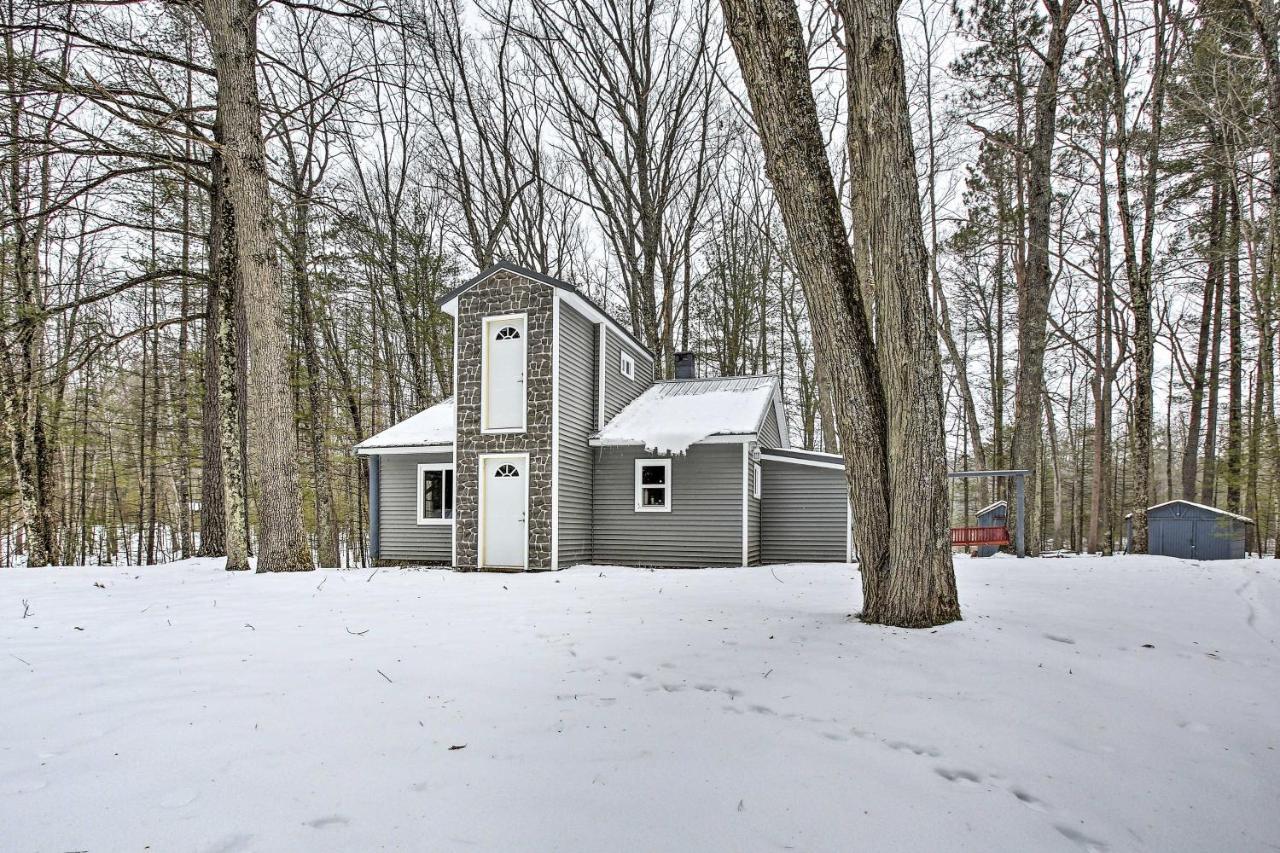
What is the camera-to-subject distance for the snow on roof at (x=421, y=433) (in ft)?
39.9

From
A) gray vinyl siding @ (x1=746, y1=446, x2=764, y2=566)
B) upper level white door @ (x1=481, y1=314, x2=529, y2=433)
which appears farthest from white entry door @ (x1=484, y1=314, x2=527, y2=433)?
gray vinyl siding @ (x1=746, y1=446, x2=764, y2=566)

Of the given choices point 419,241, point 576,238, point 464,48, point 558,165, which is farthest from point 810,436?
point 464,48

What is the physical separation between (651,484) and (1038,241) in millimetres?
8028

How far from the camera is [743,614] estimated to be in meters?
4.67

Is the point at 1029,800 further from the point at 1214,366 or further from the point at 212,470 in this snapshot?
the point at 1214,366

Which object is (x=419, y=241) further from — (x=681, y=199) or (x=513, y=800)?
(x=513, y=800)

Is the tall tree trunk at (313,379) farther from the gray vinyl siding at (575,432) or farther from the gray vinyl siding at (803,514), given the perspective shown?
the gray vinyl siding at (803,514)

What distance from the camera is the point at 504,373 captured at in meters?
10.6

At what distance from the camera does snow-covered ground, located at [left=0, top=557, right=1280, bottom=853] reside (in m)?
1.77

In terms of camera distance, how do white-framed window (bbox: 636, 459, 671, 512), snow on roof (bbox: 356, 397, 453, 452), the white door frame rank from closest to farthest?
the white door frame < white-framed window (bbox: 636, 459, 671, 512) < snow on roof (bbox: 356, 397, 453, 452)

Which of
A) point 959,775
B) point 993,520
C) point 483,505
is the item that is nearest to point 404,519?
point 483,505

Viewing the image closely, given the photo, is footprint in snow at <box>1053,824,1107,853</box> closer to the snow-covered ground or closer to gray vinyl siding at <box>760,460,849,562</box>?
the snow-covered ground

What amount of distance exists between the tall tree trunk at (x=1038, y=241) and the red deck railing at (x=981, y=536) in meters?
2.46

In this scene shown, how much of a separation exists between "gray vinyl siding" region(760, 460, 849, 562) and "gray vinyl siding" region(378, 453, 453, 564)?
6370mm
